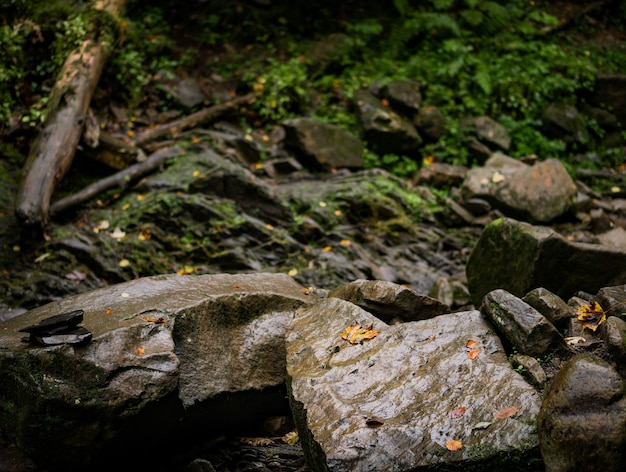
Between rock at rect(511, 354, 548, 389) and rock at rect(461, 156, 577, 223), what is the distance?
4706mm

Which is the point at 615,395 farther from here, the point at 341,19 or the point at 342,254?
the point at 341,19

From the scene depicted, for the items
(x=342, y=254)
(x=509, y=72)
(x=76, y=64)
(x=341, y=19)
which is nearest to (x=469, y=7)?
(x=509, y=72)

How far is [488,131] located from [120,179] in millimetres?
6213

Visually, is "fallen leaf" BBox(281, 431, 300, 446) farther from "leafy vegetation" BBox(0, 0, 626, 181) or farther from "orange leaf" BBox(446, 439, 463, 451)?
"leafy vegetation" BBox(0, 0, 626, 181)

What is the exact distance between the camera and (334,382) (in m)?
3.01

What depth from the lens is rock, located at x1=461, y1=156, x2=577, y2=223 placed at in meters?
7.06

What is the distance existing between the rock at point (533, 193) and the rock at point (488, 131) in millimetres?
1255

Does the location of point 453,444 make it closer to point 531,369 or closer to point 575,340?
point 531,369

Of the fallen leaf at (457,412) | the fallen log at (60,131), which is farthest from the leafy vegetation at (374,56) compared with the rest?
the fallen leaf at (457,412)

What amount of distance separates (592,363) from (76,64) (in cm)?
726

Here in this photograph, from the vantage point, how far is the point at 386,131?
827 cm

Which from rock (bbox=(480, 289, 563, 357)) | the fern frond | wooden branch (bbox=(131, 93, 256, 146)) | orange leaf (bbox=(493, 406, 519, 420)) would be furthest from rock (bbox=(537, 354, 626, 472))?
the fern frond

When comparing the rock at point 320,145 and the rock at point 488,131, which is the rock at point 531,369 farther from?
the rock at point 488,131

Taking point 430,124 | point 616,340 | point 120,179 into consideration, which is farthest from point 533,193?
point 120,179
